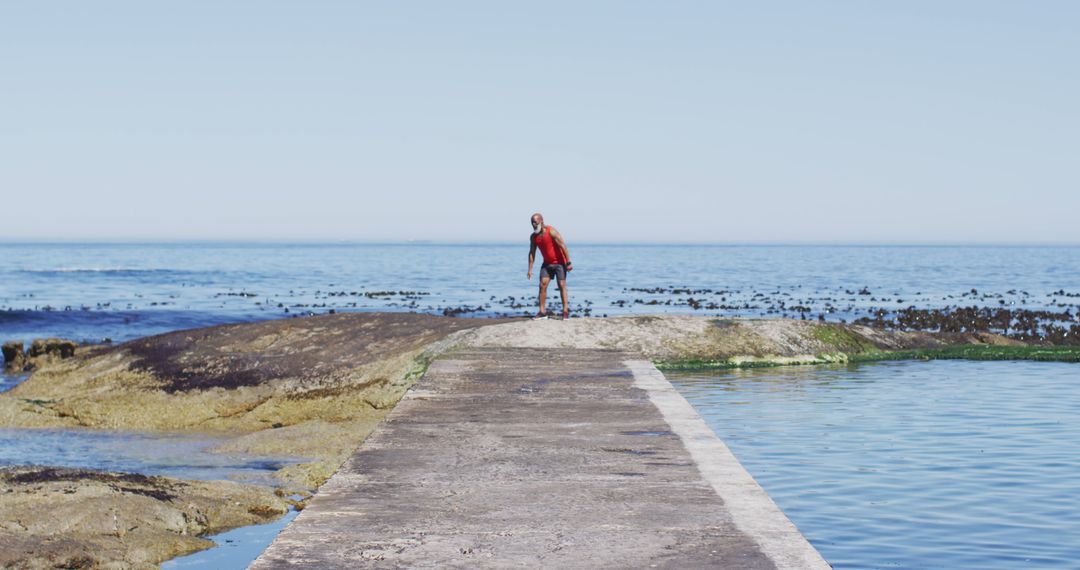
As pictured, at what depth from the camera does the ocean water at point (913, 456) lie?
9.72 meters

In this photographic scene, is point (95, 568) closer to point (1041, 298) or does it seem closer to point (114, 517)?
point (114, 517)

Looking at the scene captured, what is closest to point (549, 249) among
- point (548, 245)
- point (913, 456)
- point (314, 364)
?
point (548, 245)

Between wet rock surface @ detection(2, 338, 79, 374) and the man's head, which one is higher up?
the man's head

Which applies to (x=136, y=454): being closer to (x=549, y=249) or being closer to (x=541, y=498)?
(x=549, y=249)

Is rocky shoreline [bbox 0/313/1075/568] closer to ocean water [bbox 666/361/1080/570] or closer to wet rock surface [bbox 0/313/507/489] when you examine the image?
wet rock surface [bbox 0/313/507/489]

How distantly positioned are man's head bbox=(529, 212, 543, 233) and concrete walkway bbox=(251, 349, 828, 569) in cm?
978

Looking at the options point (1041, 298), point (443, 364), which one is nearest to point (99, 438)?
point (443, 364)

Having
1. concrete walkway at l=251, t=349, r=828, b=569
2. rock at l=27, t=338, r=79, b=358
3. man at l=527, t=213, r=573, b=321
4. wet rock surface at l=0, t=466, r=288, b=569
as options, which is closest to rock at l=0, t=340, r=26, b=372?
rock at l=27, t=338, r=79, b=358

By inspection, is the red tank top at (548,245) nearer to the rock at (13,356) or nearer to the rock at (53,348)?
the rock at (53,348)

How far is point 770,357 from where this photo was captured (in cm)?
2139

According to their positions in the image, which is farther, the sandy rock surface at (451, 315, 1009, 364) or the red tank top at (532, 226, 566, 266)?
the red tank top at (532, 226, 566, 266)

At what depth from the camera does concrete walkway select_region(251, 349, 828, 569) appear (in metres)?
5.76

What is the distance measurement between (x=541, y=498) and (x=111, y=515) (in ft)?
14.6

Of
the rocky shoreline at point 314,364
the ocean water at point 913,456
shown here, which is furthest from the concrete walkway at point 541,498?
the rocky shoreline at point 314,364
